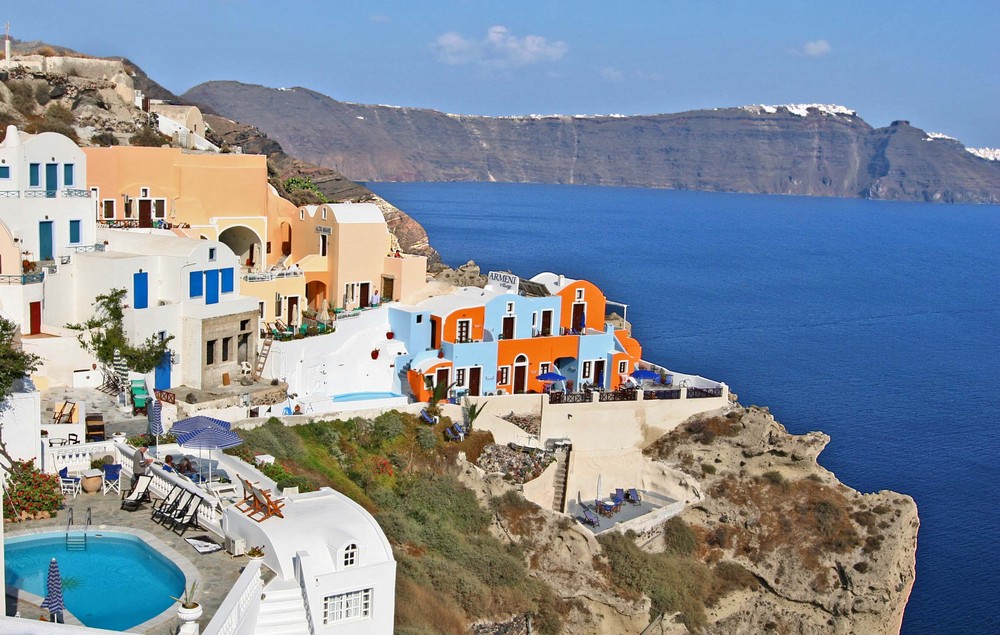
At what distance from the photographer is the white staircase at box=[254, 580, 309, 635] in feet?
56.1

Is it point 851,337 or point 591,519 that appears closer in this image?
point 591,519

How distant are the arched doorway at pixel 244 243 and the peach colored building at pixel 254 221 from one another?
0.04 m

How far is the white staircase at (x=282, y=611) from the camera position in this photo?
17.1 m

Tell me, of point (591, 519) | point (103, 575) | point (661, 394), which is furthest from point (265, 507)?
point (661, 394)

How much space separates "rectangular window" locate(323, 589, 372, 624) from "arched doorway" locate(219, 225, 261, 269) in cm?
2210

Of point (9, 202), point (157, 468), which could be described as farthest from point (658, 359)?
point (157, 468)

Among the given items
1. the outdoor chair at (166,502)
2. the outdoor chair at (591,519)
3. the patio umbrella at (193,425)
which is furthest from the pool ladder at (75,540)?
the outdoor chair at (591,519)

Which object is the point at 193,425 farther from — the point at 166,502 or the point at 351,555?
the point at 351,555

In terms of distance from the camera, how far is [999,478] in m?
49.4

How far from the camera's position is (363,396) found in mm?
33906

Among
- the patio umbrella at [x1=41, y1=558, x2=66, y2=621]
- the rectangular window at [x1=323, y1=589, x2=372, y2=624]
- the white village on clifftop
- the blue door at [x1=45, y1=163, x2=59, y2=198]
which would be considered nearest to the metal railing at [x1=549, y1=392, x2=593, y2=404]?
the white village on clifftop

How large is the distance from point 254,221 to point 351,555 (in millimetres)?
22137

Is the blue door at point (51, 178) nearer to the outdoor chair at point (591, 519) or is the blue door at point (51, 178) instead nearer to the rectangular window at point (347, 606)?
the rectangular window at point (347, 606)

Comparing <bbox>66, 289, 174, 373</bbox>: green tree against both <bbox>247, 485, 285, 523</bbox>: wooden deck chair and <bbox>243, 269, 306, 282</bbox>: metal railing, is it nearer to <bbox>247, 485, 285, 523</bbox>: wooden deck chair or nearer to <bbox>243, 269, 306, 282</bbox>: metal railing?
<bbox>243, 269, 306, 282</bbox>: metal railing
